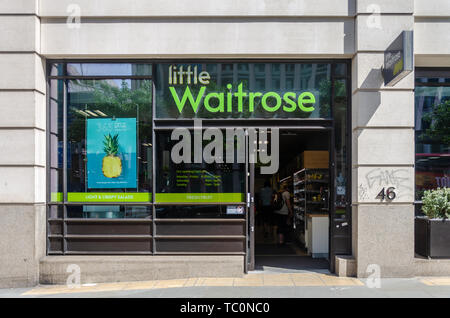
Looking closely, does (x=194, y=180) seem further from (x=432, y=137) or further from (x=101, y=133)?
(x=432, y=137)

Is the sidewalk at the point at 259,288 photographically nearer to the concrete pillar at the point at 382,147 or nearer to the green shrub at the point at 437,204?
the concrete pillar at the point at 382,147

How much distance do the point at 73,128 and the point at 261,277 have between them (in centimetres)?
484

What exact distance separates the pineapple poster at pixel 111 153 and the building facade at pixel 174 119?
5cm

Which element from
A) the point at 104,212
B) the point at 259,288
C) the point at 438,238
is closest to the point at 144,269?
the point at 104,212

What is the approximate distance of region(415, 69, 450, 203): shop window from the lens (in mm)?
8727

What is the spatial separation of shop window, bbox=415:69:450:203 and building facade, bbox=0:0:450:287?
21.5 inches

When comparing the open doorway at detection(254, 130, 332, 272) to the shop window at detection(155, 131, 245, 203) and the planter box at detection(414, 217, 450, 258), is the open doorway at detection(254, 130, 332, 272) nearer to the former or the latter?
the shop window at detection(155, 131, 245, 203)

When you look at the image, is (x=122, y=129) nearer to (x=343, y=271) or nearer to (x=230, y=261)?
(x=230, y=261)

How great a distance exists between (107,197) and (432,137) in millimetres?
7048

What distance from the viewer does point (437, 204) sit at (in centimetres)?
781

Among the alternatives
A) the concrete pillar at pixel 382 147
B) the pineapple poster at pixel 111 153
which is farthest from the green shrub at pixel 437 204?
the pineapple poster at pixel 111 153

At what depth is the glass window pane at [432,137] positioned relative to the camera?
8.76m

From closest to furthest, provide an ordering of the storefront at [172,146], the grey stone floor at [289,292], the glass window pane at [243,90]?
the grey stone floor at [289,292], the storefront at [172,146], the glass window pane at [243,90]

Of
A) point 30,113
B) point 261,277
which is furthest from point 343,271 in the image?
point 30,113
